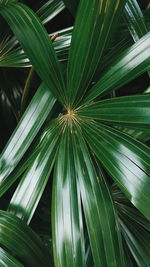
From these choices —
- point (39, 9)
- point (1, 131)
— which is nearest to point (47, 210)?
point (1, 131)

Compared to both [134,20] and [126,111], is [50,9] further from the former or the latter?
[126,111]

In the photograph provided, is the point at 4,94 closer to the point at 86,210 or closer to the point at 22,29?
the point at 22,29

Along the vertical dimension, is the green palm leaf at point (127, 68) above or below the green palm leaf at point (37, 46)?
below

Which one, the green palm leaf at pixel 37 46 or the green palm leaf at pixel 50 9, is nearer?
the green palm leaf at pixel 37 46

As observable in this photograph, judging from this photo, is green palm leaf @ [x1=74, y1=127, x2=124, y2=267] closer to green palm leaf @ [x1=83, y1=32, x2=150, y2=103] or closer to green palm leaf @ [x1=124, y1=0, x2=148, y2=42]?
Result: green palm leaf @ [x1=83, y1=32, x2=150, y2=103]

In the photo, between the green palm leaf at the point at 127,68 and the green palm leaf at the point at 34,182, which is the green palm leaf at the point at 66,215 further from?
the green palm leaf at the point at 127,68

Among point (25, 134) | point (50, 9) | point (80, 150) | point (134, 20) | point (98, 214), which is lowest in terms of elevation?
point (98, 214)

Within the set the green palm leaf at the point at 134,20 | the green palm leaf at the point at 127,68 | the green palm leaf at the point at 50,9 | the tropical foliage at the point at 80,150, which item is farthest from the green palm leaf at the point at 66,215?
the green palm leaf at the point at 50,9

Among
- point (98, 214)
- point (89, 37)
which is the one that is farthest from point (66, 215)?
point (89, 37)

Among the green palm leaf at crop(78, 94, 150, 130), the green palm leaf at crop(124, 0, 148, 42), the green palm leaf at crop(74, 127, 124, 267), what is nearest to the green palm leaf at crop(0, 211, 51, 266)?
the green palm leaf at crop(74, 127, 124, 267)

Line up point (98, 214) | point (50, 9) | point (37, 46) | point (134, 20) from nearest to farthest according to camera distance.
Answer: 1. point (98, 214)
2. point (37, 46)
3. point (134, 20)
4. point (50, 9)
